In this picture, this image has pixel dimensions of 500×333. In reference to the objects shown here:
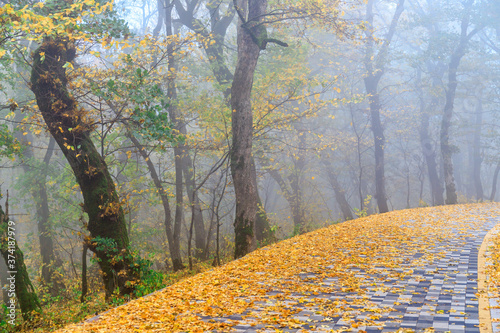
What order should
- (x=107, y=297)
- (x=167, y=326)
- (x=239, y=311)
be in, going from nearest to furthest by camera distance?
1. (x=167, y=326)
2. (x=239, y=311)
3. (x=107, y=297)

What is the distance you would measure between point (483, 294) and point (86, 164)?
Answer: 22.2 feet

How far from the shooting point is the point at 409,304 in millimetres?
5062

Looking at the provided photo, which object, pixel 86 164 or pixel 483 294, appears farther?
pixel 86 164

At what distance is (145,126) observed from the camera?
740 centimetres

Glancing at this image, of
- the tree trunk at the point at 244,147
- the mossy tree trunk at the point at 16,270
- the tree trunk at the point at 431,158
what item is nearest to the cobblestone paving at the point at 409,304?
the tree trunk at the point at 244,147

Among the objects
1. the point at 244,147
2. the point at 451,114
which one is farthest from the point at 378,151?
the point at 244,147

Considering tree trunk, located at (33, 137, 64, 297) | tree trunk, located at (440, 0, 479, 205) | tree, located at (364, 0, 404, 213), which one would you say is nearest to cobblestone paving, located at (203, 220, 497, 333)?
tree, located at (364, 0, 404, 213)

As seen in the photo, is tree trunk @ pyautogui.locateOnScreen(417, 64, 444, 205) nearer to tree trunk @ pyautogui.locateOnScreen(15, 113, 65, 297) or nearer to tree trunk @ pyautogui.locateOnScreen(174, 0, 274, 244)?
tree trunk @ pyautogui.locateOnScreen(174, 0, 274, 244)

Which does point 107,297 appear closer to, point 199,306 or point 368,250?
point 199,306

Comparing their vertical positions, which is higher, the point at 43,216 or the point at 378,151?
the point at 378,151

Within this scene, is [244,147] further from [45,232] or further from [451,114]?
[451,114]

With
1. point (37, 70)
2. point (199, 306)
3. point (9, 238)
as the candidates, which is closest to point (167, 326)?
point (199, 306)

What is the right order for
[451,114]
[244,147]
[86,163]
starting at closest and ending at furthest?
[86,163] < [244,147] < [451,114]

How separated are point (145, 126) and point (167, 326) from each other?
3857 millimetres
